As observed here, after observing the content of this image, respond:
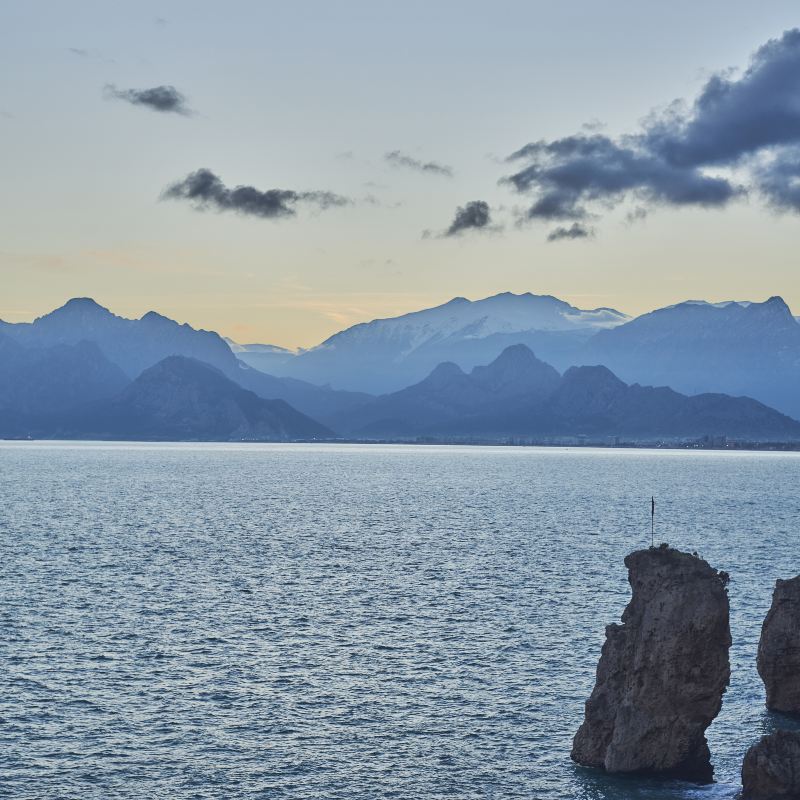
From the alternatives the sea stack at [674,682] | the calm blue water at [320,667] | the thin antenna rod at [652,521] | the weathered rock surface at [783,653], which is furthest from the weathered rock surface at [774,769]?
the weathered rock surface at [783,653]

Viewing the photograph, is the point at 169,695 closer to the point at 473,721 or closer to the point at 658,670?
the point at 473,721

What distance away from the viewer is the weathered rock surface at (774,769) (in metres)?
42.1

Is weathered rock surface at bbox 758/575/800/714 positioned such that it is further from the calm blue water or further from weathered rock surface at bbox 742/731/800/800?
weathered rock surface at bbox 742/731/800/800

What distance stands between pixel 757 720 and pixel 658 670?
1225 centimetres

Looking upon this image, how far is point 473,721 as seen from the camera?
54.5 metres

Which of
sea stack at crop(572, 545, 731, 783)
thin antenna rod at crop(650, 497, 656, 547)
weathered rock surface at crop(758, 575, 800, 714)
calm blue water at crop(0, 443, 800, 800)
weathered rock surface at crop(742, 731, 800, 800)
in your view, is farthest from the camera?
weathered rock surface at crop(758, 575, 800, 714)

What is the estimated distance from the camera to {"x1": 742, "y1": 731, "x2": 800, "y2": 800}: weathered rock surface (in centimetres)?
4206

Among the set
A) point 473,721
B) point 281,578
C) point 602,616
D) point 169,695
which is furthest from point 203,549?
point 473,721

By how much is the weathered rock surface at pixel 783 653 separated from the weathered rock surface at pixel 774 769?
552 inches

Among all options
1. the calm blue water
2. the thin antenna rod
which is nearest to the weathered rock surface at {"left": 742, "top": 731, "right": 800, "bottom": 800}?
the calm blue water

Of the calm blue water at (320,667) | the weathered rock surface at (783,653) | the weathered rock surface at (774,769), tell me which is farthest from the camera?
the weathered rock surface at (783,653)

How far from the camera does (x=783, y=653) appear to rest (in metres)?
57.1

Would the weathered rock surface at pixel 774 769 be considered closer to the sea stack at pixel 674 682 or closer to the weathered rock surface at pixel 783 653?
the sea stack at pixel 674 682

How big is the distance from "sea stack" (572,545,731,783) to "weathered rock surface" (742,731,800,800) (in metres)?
4.00
